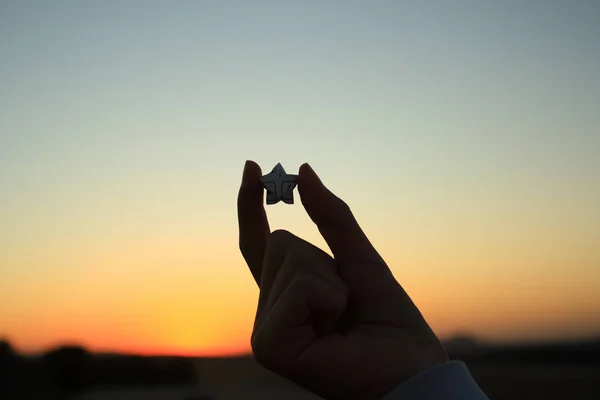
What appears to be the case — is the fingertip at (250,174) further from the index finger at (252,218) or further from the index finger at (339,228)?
the index finger at (339,228)

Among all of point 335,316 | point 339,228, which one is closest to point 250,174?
point 339,228

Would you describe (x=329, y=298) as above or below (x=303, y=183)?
below

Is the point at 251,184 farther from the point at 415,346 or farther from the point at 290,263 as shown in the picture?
the point at 415,346

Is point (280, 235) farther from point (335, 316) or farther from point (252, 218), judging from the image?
point (252, 218)

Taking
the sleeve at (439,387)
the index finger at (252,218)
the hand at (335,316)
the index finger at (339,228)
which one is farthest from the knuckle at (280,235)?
the sleeve at (439,387)

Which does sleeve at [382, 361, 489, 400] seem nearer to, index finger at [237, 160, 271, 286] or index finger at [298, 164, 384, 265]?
index finger at [298, 164, 384, 265]

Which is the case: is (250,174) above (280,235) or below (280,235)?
above

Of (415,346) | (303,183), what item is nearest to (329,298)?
(415,346)
